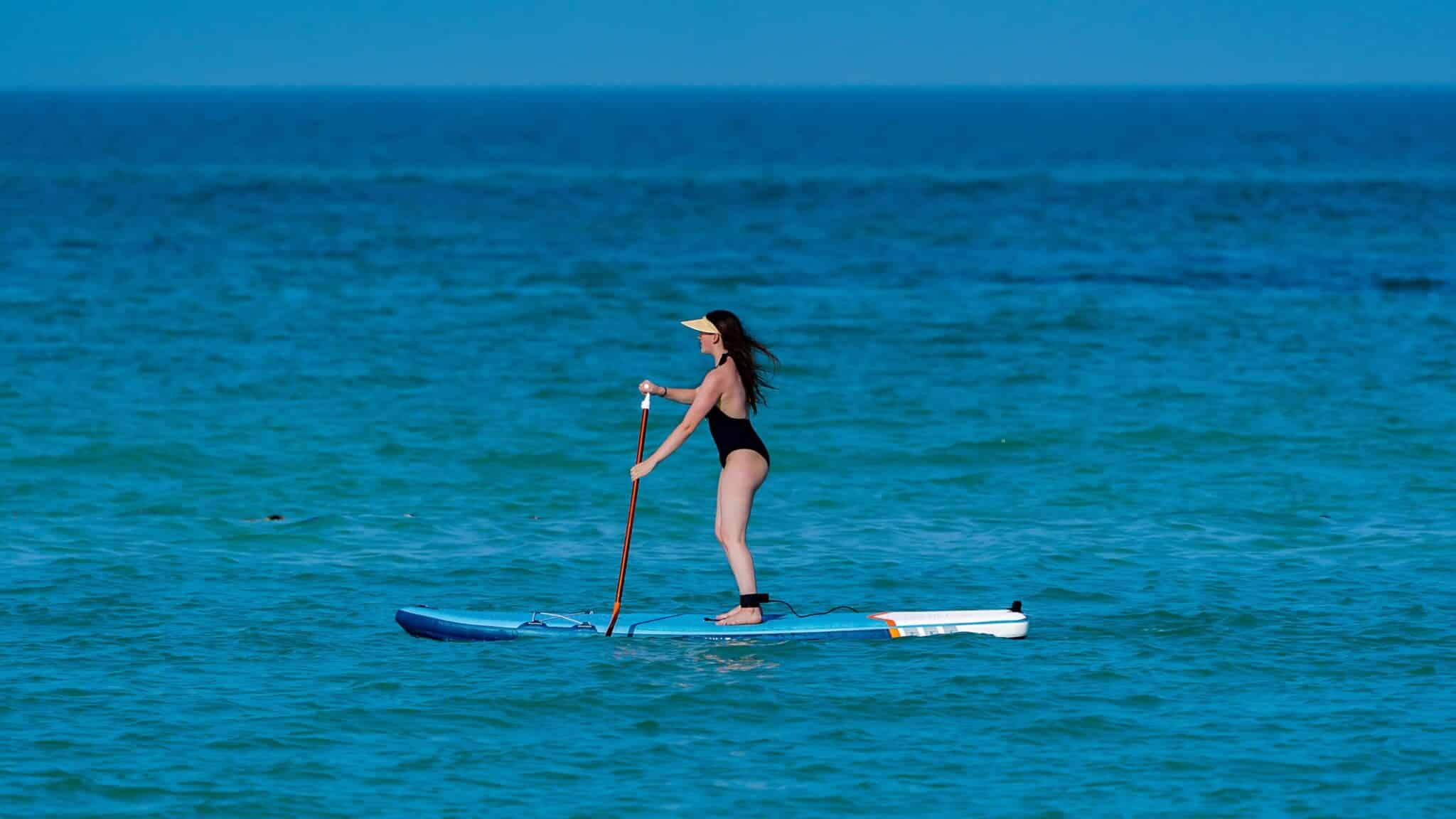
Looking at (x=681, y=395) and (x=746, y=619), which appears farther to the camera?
(x=681, y=395)

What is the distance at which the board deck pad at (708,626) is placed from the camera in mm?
12523

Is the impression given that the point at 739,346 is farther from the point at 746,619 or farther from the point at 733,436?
the point at 746,619

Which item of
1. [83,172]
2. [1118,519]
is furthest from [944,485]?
[83,172]

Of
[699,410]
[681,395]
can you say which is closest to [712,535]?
[681,395]

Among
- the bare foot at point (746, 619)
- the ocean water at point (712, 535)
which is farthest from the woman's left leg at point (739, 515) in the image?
the ocean water at point (712, 535)

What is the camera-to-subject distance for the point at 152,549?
15.6 meters

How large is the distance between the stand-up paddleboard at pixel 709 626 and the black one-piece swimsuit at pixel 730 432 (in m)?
1.15

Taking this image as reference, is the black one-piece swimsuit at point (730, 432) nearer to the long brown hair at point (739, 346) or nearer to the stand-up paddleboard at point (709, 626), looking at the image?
the long brown hair at point (739, 346)

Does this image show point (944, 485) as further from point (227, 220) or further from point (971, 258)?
point (227, 220)

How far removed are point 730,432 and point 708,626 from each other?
131 centimetres

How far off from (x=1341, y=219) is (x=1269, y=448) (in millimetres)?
37838

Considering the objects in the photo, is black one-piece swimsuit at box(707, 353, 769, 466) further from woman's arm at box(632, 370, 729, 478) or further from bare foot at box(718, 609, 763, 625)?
A: bare foot at box(718, 609, 763, 625)

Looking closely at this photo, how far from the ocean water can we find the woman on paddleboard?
0.43m

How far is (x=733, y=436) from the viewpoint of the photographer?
12727mm
